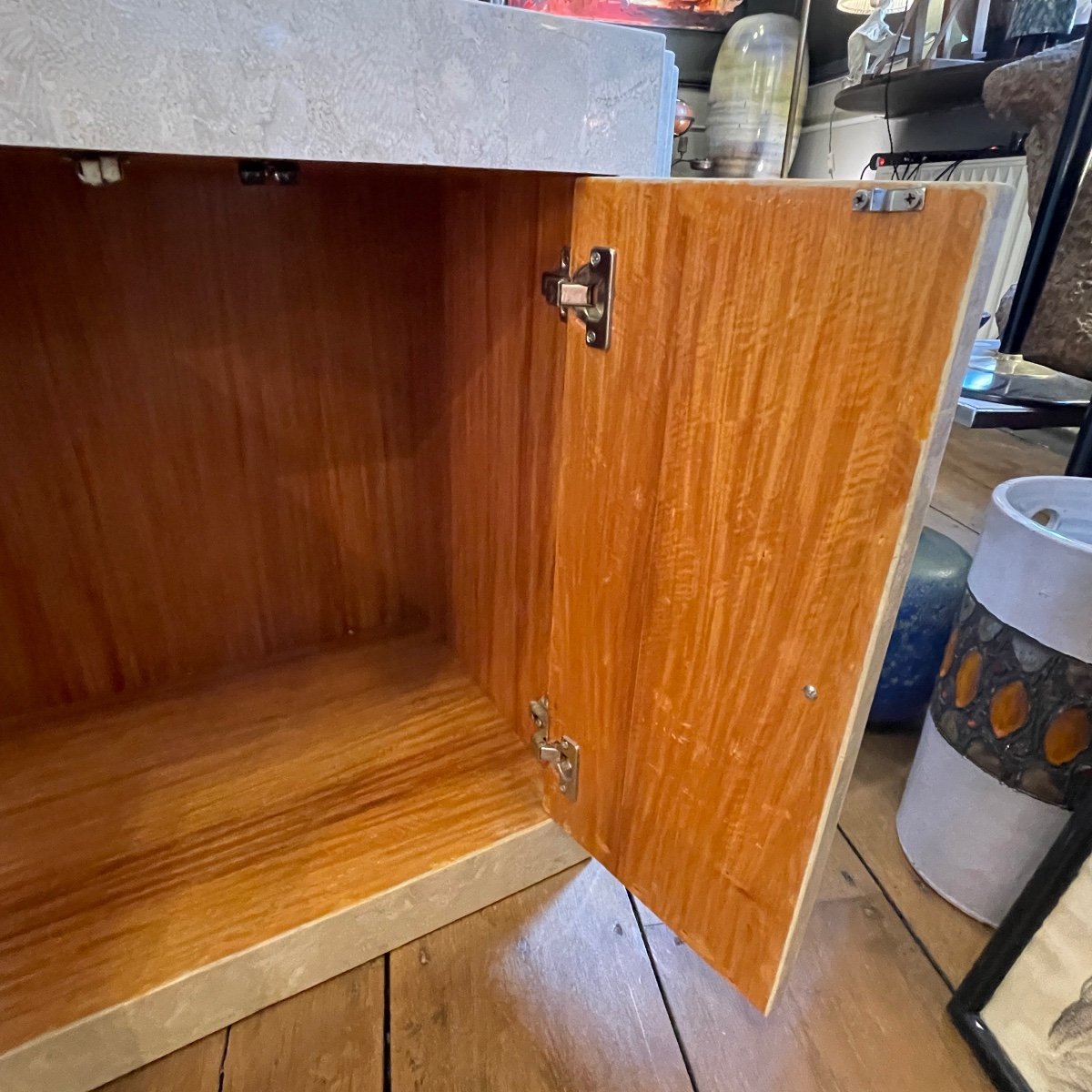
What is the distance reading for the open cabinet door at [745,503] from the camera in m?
0.36

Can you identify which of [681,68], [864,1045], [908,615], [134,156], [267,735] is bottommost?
[864,1045]

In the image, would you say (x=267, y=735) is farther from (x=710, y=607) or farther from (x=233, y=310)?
(x=710, y=607)

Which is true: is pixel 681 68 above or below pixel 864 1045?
above

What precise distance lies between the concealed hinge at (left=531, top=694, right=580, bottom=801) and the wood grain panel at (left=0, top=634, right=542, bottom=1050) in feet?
0.28

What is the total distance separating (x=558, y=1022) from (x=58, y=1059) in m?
0.39

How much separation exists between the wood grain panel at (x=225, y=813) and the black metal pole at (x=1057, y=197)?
806 millimetres

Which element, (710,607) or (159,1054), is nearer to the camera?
(710,607)

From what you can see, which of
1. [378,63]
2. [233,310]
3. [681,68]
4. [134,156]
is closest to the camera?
[378,63]

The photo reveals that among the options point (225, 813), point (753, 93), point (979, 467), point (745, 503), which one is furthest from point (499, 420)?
point (979, 467)

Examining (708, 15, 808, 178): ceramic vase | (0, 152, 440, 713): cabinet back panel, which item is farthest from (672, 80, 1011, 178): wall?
(0, 152, 440, 713): cabinet back panel

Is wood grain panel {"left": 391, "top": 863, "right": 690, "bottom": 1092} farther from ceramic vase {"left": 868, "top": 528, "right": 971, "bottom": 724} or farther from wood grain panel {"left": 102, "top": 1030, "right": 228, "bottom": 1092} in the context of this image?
ceramic vase {"left": 868, "top": 528, "right": 971, "bottom": 724}

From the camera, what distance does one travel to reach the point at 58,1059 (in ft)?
1.82

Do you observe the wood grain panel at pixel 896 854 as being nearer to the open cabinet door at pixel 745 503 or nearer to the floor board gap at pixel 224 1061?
the open cabinet door at pixel 745 503

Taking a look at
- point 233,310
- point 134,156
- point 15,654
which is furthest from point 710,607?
point 15,654
